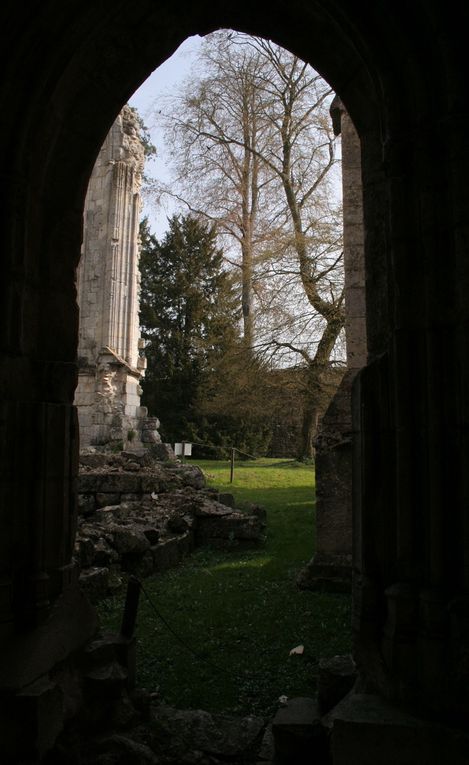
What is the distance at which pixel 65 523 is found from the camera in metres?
2.85

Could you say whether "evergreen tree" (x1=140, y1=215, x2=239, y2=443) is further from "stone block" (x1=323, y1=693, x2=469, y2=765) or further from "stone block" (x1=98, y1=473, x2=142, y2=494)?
"stone block" (x1=323, y1=693, x2=469, y2=765)

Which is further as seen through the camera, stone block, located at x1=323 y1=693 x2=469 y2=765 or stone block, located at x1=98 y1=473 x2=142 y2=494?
stone block, located at x1=98 y1=473 x2=142 y2=494

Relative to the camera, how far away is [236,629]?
473cm

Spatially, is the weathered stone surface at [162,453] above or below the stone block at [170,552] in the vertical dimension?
above

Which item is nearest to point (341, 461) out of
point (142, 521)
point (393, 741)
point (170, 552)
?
point (170, 552)

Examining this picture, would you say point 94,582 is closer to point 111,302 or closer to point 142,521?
point 142,521

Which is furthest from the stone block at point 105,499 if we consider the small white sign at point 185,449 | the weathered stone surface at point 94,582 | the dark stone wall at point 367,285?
the small white sign at point 185,449

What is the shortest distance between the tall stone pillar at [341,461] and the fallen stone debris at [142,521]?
1998 millimetres

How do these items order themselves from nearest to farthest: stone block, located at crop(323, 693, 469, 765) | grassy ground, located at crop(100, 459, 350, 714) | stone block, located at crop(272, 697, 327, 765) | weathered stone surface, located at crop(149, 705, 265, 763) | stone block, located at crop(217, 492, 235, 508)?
stone block, located at crop(323, 693, 469, 765) → stone block, located at crop(272, 697, 327, 765) → weathered stone surface, located at crop(149, 705, 265, 763) → grassy ground, located at crop(100, 459, 350, 714) → stone block, located at crop(217, 492, 235, 508)

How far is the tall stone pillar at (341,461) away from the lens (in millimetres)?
5875

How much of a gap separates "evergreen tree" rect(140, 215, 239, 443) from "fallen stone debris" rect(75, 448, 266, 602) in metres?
15.7

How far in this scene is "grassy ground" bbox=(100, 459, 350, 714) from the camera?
3.61 meters

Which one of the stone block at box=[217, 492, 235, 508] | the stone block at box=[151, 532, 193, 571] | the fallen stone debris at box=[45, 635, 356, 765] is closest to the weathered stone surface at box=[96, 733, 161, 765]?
the fallen stone debris at box=[45, 635, 356, 765]

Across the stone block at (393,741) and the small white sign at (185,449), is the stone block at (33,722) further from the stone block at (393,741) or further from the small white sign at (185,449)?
the small white sign at (185,449)
